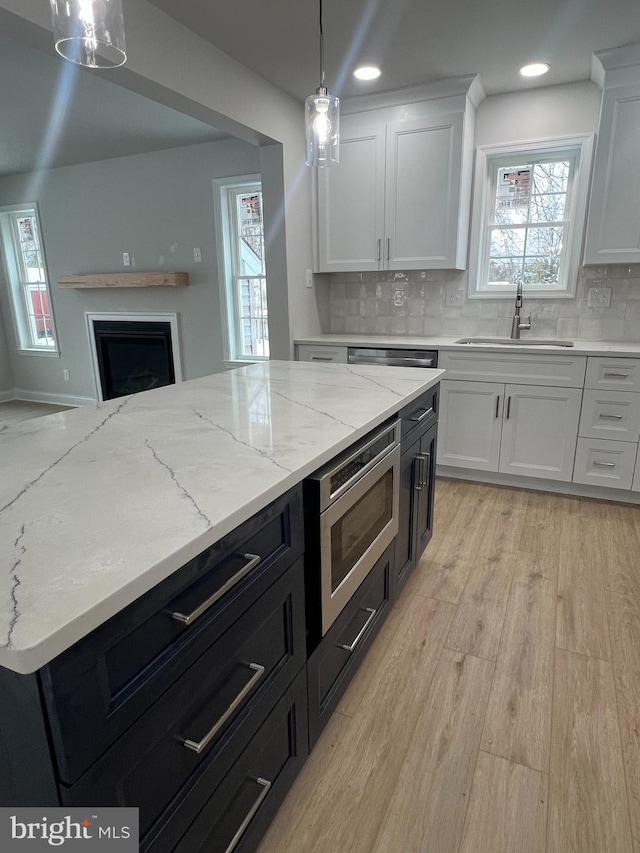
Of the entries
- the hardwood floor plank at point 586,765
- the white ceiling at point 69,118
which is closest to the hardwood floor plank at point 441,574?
the hardwood floor plank at point 586,765

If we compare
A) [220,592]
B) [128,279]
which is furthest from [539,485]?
[128,279]

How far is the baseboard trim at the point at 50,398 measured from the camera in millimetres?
5891

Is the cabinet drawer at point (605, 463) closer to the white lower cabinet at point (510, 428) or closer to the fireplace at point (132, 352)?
the white lower cabinet at point (510, 428)

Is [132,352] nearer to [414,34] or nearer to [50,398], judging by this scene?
[50,398]

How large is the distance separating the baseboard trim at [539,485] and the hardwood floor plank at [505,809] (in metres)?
2.12

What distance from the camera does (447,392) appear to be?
328 cm

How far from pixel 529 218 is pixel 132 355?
4.02 meters

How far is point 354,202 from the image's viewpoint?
3527 millimetres

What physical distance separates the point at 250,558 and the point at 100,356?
17.2ft

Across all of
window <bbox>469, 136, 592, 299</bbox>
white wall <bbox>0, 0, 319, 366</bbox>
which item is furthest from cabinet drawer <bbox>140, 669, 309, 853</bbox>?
window <bbox>469, 136, 592, 299</bbox>

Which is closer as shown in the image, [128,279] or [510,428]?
Result: [510,428]

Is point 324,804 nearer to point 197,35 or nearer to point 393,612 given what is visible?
point 393,612

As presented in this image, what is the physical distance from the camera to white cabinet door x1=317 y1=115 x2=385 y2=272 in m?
3.41

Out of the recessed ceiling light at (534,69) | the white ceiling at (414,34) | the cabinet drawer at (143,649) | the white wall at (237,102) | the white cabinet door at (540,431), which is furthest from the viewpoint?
the white cabinet door at (540,431)
